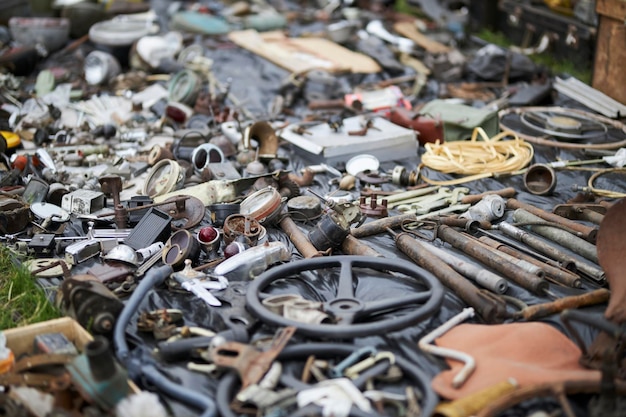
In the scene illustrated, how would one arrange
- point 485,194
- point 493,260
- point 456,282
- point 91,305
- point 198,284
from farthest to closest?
point 485,194
point 493,260
point 198,284
point 456,282
point 91,305

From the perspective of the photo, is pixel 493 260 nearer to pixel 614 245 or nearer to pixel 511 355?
pixel 614 245

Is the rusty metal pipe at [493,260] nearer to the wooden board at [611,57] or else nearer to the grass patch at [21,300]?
the grass patch at [21,300]

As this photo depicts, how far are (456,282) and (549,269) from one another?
0.52 meters

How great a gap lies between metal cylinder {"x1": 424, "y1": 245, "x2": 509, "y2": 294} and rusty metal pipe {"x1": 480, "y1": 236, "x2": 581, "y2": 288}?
0.75 feet

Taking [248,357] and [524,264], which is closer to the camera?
[248,357]

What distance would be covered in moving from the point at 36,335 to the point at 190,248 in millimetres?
887

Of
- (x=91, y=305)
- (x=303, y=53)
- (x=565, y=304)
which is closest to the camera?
(x=91, y=305)

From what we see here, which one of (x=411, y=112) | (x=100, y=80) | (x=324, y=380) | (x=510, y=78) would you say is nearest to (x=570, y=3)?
(x=510, y=78)

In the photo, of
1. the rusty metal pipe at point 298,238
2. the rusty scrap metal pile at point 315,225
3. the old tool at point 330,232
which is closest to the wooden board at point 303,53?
the rusty scrap metal pile at point 315,225

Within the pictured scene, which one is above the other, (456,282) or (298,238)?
(456,282)

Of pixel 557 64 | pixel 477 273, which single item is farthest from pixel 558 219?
pixel 557 64

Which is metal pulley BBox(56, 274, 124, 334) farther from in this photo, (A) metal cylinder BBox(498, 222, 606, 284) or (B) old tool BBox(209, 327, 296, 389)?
(A) metal cylinder BBox(498, 222, 606, 284)

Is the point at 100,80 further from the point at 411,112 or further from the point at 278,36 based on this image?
the point at 411,112

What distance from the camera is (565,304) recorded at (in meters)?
3.17
